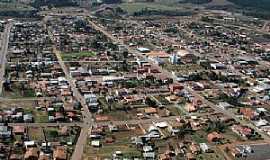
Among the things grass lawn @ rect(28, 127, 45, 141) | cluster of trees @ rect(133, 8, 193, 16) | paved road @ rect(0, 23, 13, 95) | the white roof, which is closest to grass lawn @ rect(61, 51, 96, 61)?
paved road @ rect(0, 23, 13, 95)

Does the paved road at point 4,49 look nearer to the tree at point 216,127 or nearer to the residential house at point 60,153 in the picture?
the residential house at point 60,153

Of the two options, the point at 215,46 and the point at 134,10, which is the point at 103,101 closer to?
the point at 215,46

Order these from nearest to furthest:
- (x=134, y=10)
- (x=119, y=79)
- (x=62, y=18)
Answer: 1. (x=119, y=79)
2. (x=62, y=18)
3. (x=134, y=10)

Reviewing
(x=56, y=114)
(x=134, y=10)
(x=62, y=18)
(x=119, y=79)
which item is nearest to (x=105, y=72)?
(x=119, y=79)

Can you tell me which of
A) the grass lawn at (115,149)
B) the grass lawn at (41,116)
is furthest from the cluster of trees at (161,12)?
the grass lawn at (115,149)

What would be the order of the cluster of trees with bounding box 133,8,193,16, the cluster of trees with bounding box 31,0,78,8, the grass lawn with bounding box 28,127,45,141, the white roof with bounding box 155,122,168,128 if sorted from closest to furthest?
the grass lawn with bounding box 28,127,45,141 < the white roof with bounding box 155,122,168,128 < the cluster of trees with bounding box 133,8,193,16 < the cluster of trees with bounding box 31,0,78,8

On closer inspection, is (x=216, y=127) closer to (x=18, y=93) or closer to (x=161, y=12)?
(x=18, y=93)

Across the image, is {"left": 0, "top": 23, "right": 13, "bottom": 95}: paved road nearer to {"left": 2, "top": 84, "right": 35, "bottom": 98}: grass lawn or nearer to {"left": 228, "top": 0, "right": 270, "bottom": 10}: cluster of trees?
{"left": 2, "top": 84, "right": 35, "bottom": 98}: grass lawn

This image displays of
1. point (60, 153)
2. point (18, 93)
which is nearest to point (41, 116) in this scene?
point (18, 93)
